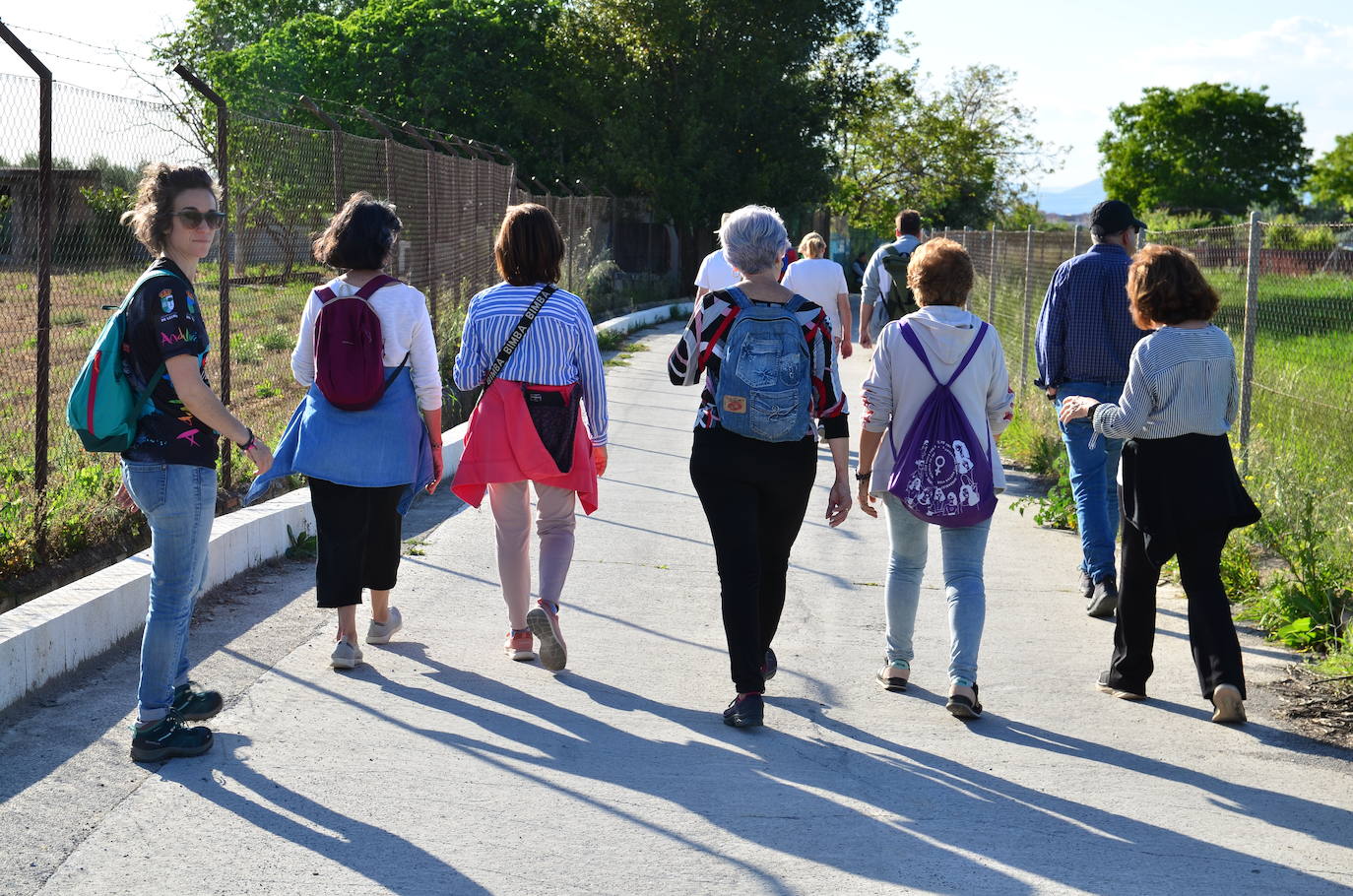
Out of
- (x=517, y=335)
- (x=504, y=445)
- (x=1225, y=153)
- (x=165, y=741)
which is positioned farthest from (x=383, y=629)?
(x=1225, y=153)

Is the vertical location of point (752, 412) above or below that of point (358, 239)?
below

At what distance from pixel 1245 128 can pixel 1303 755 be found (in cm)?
11049

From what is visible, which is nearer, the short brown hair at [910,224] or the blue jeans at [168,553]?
the blue jeans at [168,553]

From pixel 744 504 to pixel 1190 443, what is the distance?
164 cm

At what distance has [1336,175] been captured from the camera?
110 m

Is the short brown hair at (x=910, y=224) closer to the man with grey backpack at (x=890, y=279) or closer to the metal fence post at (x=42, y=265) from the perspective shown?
the man with grey backpack at (x=890, y=279)

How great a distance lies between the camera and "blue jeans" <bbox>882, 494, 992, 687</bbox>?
521 centimetres

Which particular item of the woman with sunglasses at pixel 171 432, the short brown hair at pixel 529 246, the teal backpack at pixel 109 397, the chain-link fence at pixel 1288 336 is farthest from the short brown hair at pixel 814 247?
the teal backpack at pixel 109 397

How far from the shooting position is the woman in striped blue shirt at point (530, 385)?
5539mm

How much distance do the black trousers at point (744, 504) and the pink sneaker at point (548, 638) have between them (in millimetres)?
763

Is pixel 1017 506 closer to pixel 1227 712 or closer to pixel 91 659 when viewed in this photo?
pixel 1227 712

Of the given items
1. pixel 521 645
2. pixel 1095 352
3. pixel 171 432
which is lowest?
pixel 521 645

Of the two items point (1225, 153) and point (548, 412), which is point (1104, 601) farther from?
point (1225, 153)

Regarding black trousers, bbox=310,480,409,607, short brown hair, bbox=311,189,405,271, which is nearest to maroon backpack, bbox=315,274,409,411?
short brown hair, bbox=311,189,405,271
